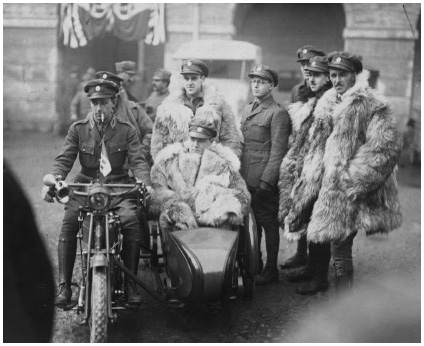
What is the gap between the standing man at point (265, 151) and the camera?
5.01 meters

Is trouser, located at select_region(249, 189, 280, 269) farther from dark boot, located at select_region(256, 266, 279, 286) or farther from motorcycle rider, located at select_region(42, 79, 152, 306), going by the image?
motorcycle rider, located at select_region(42, 79, 152, 306)

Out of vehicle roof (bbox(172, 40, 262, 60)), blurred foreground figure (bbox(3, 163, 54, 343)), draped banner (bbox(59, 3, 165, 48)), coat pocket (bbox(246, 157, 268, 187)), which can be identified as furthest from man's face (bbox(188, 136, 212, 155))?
draped banner (bbox(59, 3, 165, 48))

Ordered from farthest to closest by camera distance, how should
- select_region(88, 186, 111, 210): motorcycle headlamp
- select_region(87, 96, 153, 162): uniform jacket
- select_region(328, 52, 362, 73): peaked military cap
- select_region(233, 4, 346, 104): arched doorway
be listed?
select_region(233, 4, 346, 104): arched doorway < select_region(87, 96, 153, 162): uniform jacket < select_region(328, 52, 362, 73): peaked military cap < select_region(88, 186, 111, 210): motorcycle headlamp

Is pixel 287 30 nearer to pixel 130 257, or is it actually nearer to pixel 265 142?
pixel 265 142

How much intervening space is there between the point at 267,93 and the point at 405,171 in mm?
6133

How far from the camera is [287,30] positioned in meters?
16.5

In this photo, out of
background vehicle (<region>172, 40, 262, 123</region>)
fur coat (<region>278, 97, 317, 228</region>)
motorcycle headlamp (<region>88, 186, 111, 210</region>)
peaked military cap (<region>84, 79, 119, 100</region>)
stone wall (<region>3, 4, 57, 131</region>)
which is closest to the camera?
motorcycle headlamp (<region>88, 186, 111, 210</region>)

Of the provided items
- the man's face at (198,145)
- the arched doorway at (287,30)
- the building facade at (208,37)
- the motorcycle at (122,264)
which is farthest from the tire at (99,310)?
the arched doorway at (287,30)

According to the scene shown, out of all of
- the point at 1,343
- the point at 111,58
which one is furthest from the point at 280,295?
the point at 111,58

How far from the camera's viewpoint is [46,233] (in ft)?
21.5

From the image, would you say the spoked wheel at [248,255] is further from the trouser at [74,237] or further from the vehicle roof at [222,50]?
the vehicle roof at [222,50]

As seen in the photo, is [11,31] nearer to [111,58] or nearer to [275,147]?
[111,58]

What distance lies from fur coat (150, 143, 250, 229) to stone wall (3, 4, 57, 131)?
7245 millimetres

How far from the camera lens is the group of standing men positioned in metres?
4.36
